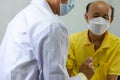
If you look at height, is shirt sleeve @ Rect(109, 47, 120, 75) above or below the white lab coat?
below

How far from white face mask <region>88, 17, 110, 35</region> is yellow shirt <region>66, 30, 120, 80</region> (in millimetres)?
55

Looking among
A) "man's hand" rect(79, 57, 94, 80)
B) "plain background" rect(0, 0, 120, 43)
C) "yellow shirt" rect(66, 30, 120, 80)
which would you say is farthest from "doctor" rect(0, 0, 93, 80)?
"plain background" rect(0, 0, 120, 43)

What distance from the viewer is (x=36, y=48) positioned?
1.01 metres

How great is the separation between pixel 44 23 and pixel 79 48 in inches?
29.4

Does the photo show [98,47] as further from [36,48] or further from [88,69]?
[36,48]

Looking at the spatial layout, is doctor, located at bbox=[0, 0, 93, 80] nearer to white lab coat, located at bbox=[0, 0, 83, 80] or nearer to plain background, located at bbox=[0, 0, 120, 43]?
white lab coat, located at bbox=[0, 0, 83, 80]

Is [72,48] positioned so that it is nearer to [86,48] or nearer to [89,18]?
[86,48]

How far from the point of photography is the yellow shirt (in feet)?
5.41

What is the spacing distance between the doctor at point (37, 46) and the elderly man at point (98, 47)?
51cm

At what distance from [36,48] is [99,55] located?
0.76 meters

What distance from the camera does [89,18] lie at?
1743 millimetres

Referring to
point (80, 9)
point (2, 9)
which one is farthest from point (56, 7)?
point (80, 9)

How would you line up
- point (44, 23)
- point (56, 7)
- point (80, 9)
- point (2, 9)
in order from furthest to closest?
point (80, 9) → point (2, 9) → point (56, 7) → point (44, 23)

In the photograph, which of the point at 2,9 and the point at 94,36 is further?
the point at 2,9
